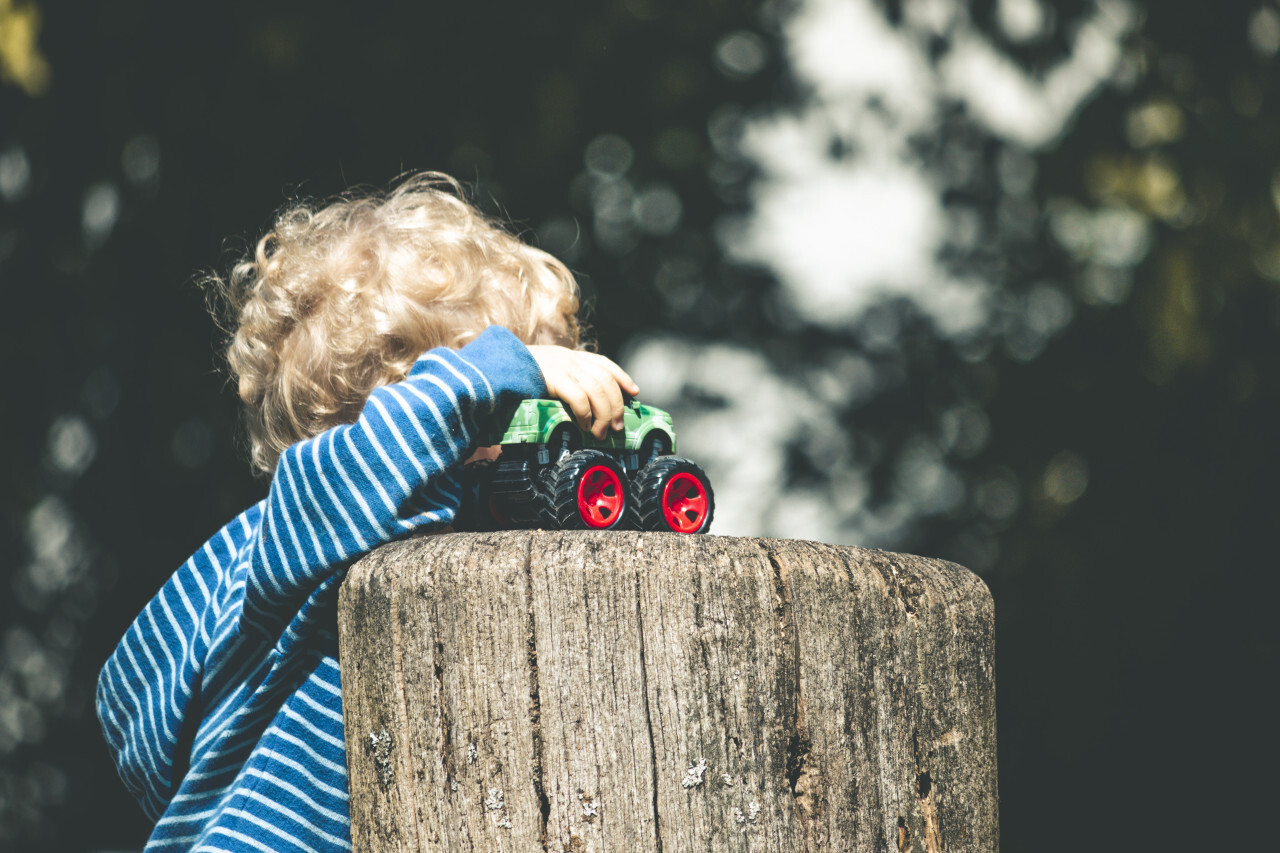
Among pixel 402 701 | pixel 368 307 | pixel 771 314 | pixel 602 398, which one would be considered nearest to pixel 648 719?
pixel 402 701

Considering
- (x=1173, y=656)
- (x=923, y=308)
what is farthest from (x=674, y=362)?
(x=1173, y=656)

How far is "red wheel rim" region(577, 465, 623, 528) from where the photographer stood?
1.21 m

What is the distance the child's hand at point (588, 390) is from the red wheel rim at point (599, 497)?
12cm

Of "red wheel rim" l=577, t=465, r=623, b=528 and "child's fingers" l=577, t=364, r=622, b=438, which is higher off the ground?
"child's fingers" l=577, t=364, r=622, b=438

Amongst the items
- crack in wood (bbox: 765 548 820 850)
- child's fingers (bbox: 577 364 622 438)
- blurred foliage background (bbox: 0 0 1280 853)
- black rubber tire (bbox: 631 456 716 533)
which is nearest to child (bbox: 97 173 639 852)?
child's fingers (bbox: 577 364 622 438)

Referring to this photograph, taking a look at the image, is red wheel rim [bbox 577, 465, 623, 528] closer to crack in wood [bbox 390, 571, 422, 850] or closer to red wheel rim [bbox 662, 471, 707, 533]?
→ red wheel rim [bbox 662, 471, 707, 533]

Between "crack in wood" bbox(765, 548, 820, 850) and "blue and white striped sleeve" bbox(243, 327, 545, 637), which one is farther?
"blue and white striped sleeve" bbox(243, 327, 545, 637)

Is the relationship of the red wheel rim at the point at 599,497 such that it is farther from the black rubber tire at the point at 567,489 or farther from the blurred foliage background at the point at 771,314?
the blurred foliage background at the point at 771,314

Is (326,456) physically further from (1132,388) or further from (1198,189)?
(1132,388)

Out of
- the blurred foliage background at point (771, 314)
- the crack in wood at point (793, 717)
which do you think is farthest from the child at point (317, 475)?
the blurred foliage background at point (771, 314)

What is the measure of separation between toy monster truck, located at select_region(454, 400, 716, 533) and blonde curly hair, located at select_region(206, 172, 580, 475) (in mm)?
354

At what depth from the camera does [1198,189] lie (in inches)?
107

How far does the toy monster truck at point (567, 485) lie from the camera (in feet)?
3.98

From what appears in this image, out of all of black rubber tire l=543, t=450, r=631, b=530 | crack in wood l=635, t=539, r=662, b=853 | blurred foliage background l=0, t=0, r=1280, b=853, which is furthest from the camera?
blurred foliage background l=0, t=0, r=1280, b=853
